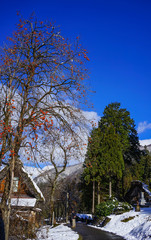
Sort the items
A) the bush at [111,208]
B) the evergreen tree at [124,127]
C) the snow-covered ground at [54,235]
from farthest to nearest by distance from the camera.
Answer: the evergreen tree at [124,127] < the bush at [111,208] < the snow-covered ground at [54,235]

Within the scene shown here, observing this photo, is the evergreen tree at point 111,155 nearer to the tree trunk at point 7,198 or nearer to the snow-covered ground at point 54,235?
the snow-covered ground at point 54,235

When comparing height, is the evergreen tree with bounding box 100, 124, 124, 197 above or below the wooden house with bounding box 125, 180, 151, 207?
above

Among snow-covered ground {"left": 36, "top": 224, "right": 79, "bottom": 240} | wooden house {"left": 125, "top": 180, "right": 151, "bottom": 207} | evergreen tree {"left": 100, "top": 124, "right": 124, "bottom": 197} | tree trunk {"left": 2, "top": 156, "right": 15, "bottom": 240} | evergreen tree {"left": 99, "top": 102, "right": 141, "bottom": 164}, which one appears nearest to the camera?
tree trunk {"left": 2, "top": 156, "right": 15, "bottom": 240}

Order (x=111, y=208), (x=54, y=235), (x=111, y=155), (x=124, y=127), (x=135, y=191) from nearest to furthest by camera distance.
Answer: (x=54, y=235), (x=111, y=208), (x=111, y=155), (x=135, y=191), (x=124, y=127)

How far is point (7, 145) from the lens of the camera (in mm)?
6773

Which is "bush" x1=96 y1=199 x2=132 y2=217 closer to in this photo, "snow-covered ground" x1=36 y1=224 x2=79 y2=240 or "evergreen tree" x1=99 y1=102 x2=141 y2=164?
"snow-covered ground" x1=36 y1=224 x2=79 y2=240

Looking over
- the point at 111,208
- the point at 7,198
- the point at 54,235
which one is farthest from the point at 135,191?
the point at 7,198

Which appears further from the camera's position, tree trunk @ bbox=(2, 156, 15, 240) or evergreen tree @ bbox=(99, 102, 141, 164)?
evergreen tree @ bbox=(99, 102, 141, 164)

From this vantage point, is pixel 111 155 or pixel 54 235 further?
pixel 111 155

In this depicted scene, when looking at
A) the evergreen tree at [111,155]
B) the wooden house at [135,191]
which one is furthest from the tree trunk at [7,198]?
the wooden house at [135,191]

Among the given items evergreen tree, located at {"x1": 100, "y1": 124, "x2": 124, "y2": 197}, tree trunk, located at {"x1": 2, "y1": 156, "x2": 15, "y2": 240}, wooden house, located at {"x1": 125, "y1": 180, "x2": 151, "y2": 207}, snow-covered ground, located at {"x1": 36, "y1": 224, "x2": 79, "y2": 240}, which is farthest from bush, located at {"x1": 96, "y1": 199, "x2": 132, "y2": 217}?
tree trunk, located at {"x1": 2, "y1": 156, "x2": 15, "y2": 240}

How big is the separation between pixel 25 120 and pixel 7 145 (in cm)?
96

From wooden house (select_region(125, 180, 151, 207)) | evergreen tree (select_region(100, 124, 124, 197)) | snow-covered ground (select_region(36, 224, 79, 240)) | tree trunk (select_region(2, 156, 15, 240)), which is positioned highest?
evergreen tree (select_region(100, 124, 124, 197))

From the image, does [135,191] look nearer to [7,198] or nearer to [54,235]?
[54,235]
